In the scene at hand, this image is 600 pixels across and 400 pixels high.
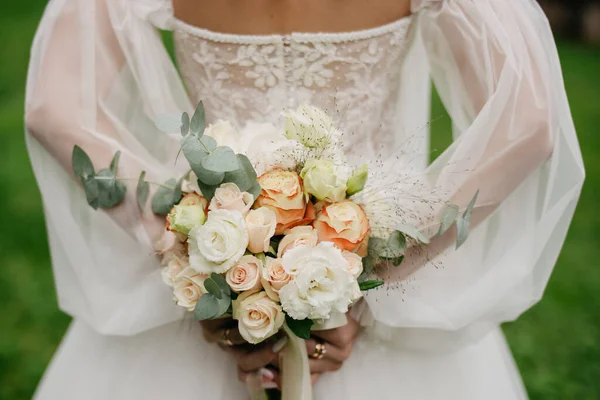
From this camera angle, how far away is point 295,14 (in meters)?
1.61

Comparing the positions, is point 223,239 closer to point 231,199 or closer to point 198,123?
point 231,199

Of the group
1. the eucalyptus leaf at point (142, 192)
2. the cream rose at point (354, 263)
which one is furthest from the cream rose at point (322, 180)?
the eucalyptus leaf at point (142, 192)

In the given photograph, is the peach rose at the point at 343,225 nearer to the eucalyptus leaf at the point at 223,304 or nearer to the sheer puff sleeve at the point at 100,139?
the eucalyptus leaf at the point at 223,304

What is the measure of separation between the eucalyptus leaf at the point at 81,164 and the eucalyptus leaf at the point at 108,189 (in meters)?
0.02

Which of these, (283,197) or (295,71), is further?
(295,71)

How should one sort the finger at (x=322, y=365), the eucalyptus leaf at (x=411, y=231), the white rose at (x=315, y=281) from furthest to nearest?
the finger at (x=322, y=365) → the eucalyptus leaf at (x=411, y=231) → the white rose at (x=315, y=281)

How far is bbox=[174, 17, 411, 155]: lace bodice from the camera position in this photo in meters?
1.64

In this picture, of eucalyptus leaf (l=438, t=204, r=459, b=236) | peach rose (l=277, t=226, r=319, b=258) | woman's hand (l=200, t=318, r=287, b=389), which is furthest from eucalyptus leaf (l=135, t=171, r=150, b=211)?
eucalyptus leaf (l=438, t=204, r=459, b=236)

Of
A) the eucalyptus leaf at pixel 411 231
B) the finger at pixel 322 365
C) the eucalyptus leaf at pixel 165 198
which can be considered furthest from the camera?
the finger at pixel 322 365

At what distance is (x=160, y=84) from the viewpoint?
1.81 meters

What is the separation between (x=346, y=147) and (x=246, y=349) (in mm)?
511

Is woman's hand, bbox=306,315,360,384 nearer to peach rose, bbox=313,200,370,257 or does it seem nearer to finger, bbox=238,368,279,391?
finger, bbox=238,368,279,391

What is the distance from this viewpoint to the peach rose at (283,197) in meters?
1.33

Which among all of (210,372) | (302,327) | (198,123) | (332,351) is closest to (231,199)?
(198,123)
